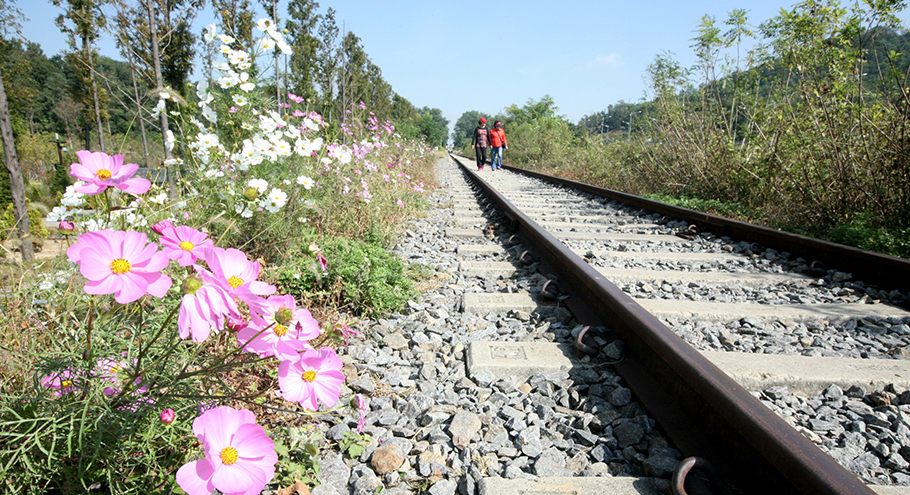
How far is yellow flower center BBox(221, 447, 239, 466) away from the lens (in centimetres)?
82

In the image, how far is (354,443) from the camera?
5.03 feet

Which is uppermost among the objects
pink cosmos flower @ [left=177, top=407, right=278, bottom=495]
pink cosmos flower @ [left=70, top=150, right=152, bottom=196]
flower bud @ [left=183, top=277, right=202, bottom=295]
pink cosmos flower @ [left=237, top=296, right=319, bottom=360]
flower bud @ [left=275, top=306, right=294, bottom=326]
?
pink cosmos flower @ [left=70, top=150, right=152, bottom=196]

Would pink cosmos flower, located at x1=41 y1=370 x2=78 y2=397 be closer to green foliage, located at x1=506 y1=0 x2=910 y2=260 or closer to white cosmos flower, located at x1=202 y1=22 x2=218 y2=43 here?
white cosmos flower, located at x1=202 y1=22 x2=218 y2=43

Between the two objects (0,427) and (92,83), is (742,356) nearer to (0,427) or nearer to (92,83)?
(0,427)

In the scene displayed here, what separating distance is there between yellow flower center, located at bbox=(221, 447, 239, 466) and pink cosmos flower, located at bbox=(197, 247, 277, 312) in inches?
9.4

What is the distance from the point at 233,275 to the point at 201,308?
0.41ft

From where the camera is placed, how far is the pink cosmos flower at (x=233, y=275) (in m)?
0.89

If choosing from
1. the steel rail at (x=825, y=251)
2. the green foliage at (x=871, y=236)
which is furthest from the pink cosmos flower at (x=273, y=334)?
the green foliage at (x=871, y=236)

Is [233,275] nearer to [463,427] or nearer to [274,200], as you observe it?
[463,427]

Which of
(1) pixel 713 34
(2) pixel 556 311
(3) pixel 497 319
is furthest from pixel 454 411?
(1) pixel 713 34

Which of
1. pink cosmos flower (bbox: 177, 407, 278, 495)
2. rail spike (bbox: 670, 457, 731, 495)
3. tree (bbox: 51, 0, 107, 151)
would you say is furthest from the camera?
tree (bbox: 51, 0, 107, 151)

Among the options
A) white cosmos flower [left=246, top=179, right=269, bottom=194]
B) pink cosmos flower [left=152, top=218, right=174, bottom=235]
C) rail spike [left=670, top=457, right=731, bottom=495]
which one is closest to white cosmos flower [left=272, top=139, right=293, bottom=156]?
white cosmos flower [left=246, top=179, right=269, bottom=194]

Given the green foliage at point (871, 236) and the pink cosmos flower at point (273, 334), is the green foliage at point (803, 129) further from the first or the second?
the pink cosmos flower at point (273, 334)

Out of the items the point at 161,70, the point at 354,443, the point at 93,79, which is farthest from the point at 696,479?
the point at 93,79
